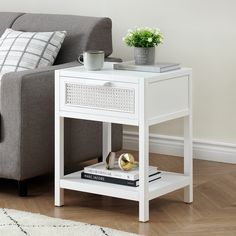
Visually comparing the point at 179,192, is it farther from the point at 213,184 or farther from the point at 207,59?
the point at 207,59

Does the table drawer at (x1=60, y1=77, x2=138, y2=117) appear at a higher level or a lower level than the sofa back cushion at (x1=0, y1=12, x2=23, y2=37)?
lower

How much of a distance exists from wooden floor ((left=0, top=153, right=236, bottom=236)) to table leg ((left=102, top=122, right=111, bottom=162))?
261 mm

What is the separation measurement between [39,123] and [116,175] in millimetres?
512

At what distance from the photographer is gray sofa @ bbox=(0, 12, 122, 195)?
388 cm

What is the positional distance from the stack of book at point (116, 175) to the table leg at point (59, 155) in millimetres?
117

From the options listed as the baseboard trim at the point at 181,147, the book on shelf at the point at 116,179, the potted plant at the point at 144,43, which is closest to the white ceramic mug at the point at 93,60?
the potted plant at the point at 144,43

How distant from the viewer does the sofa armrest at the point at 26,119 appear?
3.86 m

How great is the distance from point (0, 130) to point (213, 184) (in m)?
1.15

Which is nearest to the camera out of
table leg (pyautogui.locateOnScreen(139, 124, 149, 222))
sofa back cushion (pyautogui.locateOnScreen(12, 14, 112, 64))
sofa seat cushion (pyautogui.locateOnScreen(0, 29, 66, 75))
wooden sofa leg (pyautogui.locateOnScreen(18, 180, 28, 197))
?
Result: table leg (pyautogui.locateOnScreen(139, 124, 149, 222))

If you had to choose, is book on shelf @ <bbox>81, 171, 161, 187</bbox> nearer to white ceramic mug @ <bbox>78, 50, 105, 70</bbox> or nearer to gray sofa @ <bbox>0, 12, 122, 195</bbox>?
gray sofa @ <bbox>0, 12, 122, 195</bbox>

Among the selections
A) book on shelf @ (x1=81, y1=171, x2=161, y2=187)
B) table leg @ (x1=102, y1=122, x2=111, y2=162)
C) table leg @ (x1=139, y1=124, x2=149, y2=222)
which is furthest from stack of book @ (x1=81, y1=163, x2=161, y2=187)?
table leg @ (x1=102, y1=122, x2=111, y2=162)

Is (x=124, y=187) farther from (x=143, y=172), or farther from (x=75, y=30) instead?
(x=75, y=30)

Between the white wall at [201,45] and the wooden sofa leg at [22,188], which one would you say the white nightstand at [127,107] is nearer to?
the wooden sofa leg at [22,188]

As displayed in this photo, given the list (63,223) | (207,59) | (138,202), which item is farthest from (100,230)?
(207,59)
